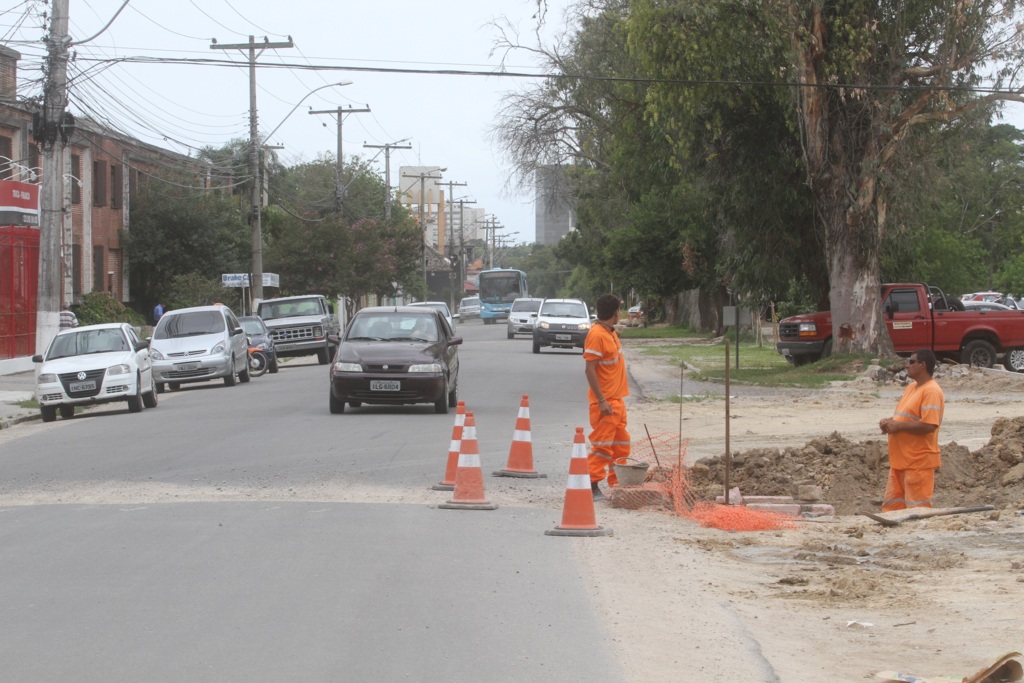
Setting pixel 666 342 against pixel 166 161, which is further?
pixel 166 161

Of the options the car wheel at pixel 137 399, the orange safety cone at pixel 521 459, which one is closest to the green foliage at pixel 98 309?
the car wheel at pixel 137 399

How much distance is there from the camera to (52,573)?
26.4ft

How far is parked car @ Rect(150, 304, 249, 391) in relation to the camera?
2805 cm

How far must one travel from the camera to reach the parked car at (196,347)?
28.0 meters

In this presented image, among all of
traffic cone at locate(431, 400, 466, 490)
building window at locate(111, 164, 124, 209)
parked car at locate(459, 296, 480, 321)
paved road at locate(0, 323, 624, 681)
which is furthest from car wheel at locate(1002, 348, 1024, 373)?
parked car at locate(459, 296, 480, 321)

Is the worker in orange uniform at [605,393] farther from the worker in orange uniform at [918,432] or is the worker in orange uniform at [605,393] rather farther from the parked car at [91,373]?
the parked car at [91,373]

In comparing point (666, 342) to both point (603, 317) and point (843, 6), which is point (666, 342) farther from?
point (603, 317)

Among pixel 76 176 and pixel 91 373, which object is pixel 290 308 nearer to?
pixel 76 176

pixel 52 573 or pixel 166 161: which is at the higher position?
pixel 166 161

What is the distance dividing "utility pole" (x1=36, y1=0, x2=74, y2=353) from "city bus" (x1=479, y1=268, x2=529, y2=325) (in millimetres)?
60308

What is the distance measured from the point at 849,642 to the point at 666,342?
152 ft

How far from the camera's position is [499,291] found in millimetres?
86500

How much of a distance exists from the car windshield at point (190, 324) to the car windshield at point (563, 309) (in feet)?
50.5

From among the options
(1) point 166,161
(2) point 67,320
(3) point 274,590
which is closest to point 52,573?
(3) point 274,590
